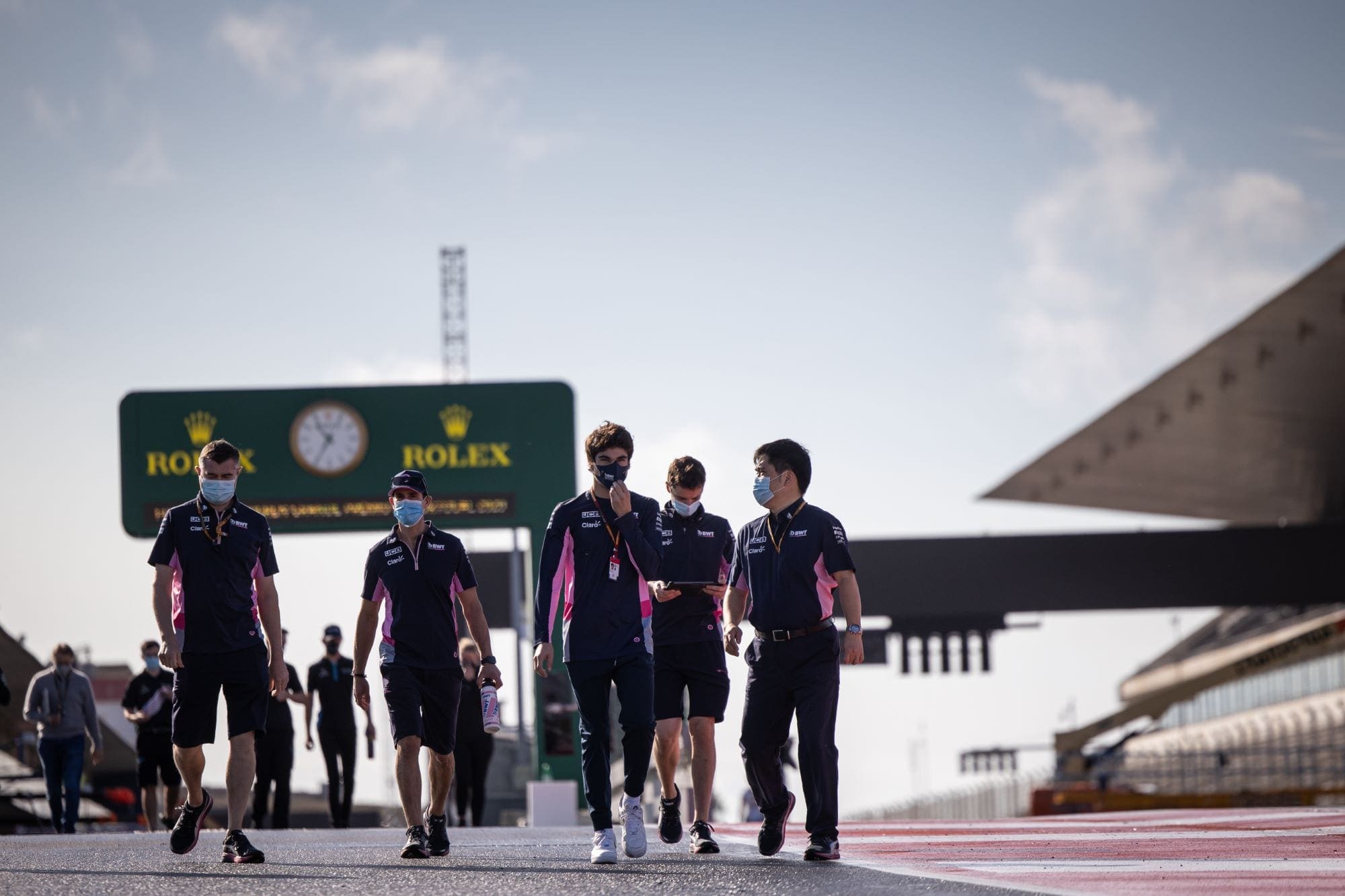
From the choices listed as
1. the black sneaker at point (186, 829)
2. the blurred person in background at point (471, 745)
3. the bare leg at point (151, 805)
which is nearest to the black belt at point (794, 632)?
the black sneaker at point (186, 829)

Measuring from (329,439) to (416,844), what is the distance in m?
15.7

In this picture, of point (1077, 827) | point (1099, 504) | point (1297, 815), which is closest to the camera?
point (1077, 827)

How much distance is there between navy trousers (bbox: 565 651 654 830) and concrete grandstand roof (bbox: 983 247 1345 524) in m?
14.0

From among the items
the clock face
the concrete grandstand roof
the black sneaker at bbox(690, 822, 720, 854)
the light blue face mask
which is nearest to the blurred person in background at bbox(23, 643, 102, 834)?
the light blue face mask

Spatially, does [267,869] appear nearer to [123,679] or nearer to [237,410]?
[237,410]

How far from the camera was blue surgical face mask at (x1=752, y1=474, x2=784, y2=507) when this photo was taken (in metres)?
7.90

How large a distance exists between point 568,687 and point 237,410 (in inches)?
217

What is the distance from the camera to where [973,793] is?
38.8 metres

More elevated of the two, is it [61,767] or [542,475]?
[542,475]

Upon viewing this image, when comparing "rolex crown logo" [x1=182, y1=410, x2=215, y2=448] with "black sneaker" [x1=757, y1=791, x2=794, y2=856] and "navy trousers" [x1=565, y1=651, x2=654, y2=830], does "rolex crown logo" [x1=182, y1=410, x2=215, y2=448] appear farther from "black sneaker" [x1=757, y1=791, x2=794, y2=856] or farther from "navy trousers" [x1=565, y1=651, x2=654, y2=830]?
"black sneaker" [x1=757, y1=791, x2=794, y2=856]

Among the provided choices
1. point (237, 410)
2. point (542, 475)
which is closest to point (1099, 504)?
point (542, 475)

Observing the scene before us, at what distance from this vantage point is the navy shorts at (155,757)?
14828 millimetres

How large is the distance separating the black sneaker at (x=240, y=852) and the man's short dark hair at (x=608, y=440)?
86.8 inches

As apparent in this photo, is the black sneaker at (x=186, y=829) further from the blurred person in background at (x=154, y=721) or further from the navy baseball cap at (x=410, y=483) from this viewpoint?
the blurred person in background at (x=154, y=721)
